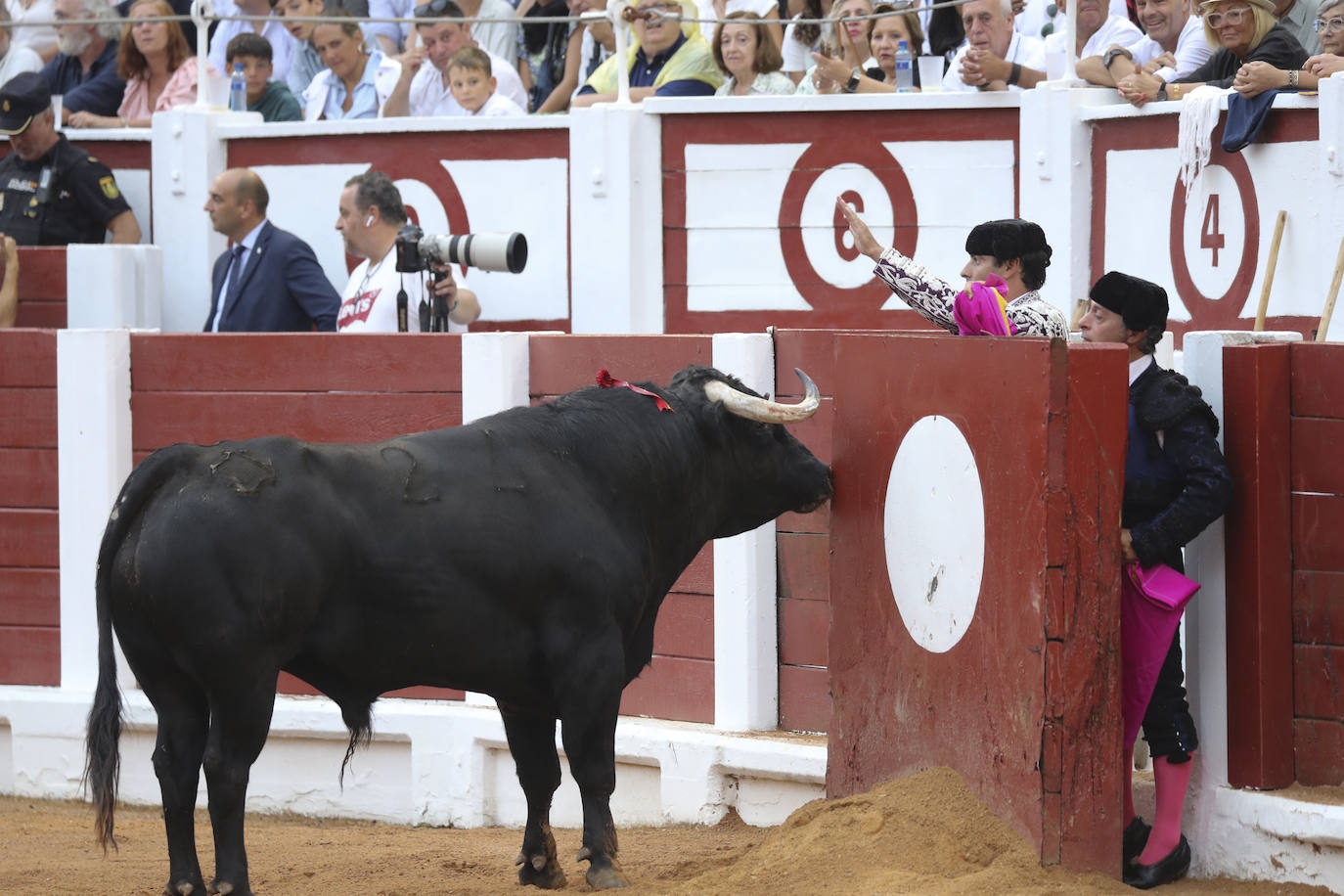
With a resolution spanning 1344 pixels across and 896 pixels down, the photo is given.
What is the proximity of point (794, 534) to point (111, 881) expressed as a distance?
2.18 m

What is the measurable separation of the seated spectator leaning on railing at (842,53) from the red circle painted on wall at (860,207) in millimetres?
311

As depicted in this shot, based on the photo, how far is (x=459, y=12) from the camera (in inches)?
375

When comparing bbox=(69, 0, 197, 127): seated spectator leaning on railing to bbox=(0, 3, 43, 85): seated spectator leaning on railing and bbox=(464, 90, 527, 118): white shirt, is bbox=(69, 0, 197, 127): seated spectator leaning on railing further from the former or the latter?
bbox=(464, 90, 527, 118): white shirt

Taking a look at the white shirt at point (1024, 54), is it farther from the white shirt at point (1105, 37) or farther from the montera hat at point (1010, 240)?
the montera hat at point (1010, 240)

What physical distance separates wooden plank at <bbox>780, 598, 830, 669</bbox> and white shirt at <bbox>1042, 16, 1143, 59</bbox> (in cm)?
323

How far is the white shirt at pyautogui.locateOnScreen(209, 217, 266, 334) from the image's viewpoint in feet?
25.2

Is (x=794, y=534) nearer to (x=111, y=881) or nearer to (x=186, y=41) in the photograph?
(x=111, y=881)

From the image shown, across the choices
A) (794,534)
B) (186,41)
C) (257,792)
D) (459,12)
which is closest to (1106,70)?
(794,534)

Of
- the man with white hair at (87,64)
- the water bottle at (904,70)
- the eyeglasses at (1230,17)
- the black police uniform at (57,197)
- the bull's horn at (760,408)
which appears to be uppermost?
the man with white hair at (87,64)

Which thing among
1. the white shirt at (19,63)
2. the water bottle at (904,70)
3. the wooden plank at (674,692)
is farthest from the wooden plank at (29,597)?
the white shirt at (19,63)

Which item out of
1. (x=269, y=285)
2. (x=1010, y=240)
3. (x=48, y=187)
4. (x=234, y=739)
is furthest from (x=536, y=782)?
(x=48, y=187)

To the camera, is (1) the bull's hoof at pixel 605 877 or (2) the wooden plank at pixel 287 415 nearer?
(1) the bull's hoof at pixel 605 877

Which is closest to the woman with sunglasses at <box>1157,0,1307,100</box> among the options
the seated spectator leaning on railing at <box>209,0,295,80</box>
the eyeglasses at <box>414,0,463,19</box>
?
the eyeglasses at <box>414,0,463,19</box>

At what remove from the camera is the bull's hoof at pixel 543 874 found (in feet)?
15.1
